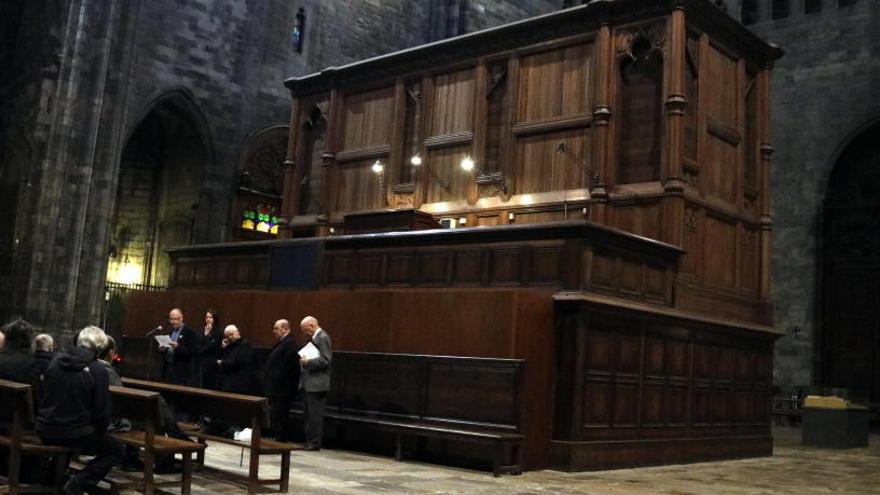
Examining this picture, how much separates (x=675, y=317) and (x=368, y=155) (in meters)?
6.95

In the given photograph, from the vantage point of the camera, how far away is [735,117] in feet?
42.9

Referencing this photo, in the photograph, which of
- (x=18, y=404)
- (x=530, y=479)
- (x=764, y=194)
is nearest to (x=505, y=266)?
(x=530, y=479)

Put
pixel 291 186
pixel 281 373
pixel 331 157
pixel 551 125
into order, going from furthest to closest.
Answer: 1. pixel 291 186
2. pixel 331 157
3. pixel 551 125
4. pixel 281 373

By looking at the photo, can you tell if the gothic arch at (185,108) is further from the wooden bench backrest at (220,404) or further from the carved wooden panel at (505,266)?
the wooden bench backrest at (220,404)

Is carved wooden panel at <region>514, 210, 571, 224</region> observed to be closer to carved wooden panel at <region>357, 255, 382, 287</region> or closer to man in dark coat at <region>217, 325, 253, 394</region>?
carved wooden panel at <region>357, 255, 382, 287</region>

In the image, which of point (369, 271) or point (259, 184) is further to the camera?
point (259, 184)

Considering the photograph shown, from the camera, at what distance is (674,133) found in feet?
37.8

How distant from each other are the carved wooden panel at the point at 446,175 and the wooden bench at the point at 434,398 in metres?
4.56

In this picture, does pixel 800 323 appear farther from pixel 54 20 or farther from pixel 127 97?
pixel 54 20

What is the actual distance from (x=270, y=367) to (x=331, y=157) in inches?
272

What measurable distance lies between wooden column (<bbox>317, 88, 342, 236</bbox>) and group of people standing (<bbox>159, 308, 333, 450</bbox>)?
17.1 ft

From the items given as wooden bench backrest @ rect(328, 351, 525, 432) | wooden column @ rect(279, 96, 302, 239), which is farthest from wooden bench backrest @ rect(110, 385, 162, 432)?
wooden column @ rect(279, 96, 302, 239)

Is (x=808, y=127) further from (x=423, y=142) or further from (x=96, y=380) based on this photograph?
(x=96, y=380)

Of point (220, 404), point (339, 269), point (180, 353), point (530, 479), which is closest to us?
point (220, 404)
